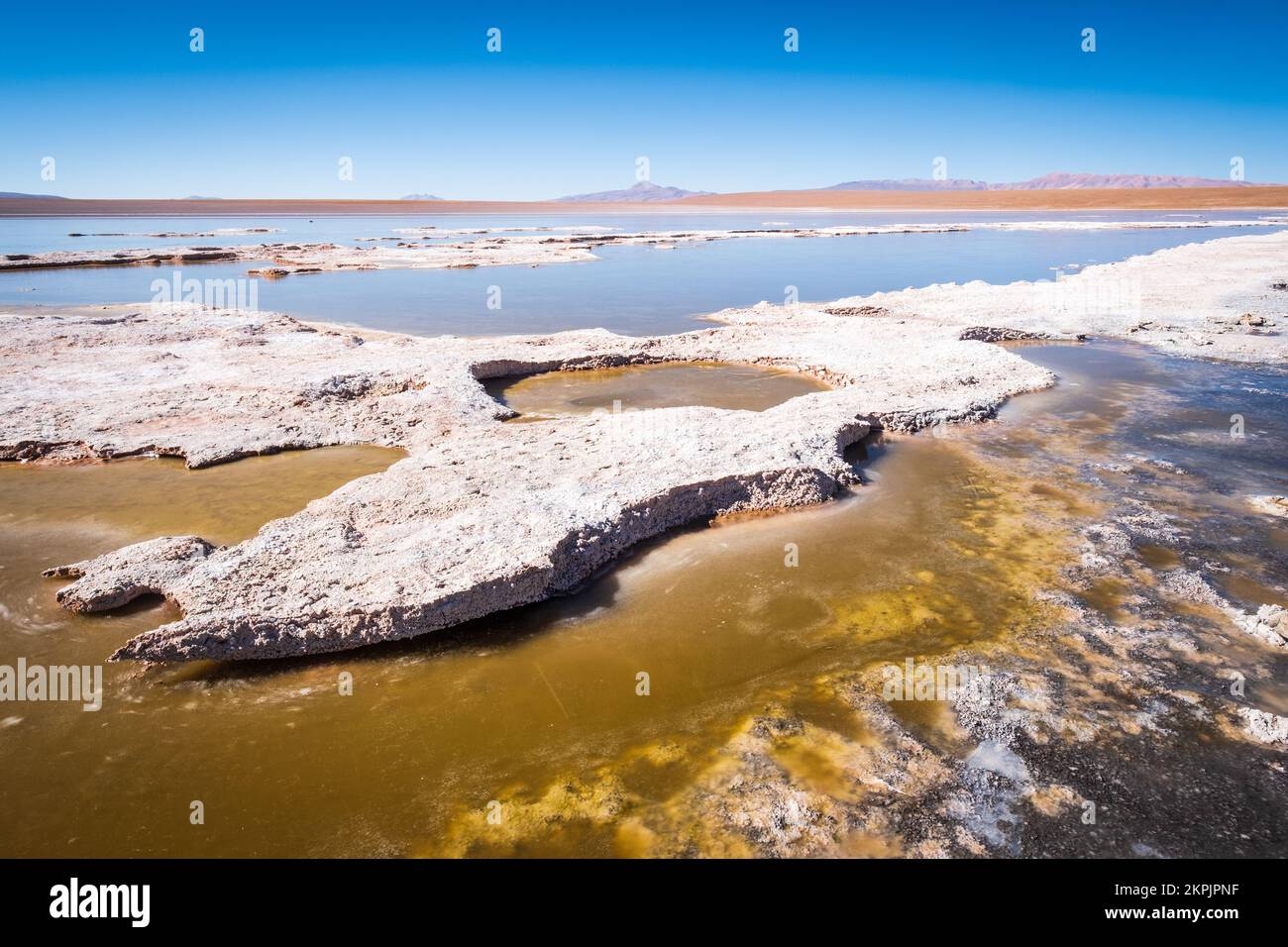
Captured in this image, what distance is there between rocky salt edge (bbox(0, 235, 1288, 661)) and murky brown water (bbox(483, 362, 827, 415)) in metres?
0.44

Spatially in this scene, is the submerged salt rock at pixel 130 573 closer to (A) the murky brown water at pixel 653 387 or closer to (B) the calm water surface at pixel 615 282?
(A) the murky brown water at pixel 653 387

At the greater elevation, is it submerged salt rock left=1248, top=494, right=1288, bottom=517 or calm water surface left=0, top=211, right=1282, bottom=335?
calm water surface left=0, top=211, right=1282, bottom=335

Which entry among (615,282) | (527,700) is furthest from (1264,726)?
(615,282)

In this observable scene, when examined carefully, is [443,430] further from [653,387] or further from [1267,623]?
[1267,623]

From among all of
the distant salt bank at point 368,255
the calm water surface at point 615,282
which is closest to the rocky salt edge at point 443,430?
the calm water surface at point 615,282

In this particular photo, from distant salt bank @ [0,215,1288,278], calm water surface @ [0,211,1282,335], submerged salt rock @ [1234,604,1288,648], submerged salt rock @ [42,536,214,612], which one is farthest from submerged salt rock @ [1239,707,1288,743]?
distant salt bank @ [0,215,1288,278]

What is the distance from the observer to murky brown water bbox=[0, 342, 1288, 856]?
11.8 ft

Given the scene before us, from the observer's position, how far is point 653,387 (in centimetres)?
1173

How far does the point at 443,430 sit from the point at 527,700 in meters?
5.29

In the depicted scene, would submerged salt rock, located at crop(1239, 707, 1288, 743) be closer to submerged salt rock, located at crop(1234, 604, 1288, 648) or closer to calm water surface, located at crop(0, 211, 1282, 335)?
submerged salt rock, located at crop(1234, 604, 1288, 648)

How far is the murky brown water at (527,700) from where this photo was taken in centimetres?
360

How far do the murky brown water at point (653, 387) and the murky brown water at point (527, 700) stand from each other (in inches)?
164

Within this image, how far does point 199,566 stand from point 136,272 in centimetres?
3067

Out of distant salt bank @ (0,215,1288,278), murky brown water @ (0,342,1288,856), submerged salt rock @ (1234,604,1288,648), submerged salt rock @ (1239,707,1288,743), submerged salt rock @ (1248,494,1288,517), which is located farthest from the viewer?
distant salt bank @ (0,215,1288,278)
